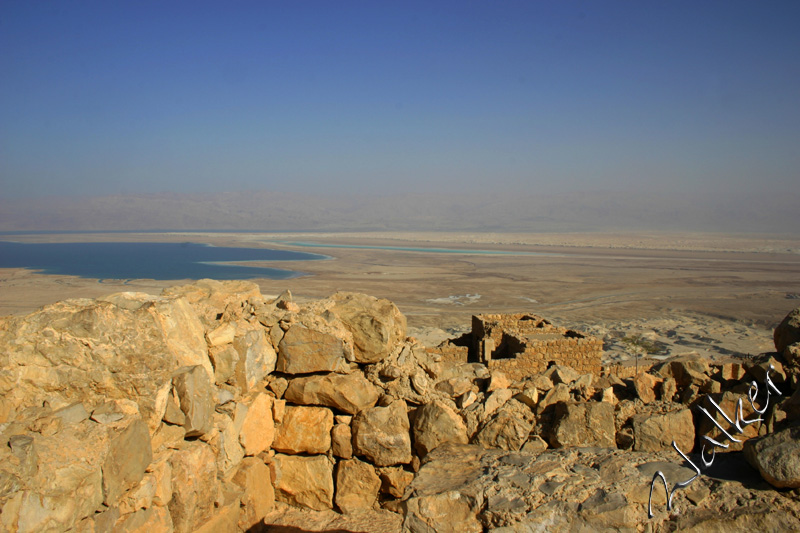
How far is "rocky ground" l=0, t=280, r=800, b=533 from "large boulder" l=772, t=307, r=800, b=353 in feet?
0.07

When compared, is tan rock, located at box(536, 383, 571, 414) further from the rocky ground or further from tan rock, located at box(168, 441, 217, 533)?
tan rock, located at box(168, 441, 217, 533)

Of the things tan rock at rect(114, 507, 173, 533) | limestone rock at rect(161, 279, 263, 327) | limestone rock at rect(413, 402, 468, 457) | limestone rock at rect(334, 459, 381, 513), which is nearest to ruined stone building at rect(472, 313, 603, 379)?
limestone rock at rect(413, 402, 468, 457)

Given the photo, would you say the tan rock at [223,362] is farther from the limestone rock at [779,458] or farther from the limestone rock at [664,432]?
the limestone rock at [779,458]

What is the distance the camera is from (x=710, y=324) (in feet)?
68.9

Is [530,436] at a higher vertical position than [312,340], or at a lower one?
lower

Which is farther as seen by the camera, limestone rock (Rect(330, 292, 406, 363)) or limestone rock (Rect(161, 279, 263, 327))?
limestone rock (Rect(330, 292, 406, 363))

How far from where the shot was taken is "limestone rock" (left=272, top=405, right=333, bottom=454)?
5336mm

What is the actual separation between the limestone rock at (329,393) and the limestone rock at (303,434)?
149 mm

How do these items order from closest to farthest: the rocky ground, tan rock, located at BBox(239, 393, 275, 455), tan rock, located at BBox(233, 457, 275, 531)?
→ the rocky ground → tan rock, located at BBox(233, 457, 275, 531) → tan rock, located at BBox(239, 393, 275, 455)

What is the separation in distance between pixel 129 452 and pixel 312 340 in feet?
7.01

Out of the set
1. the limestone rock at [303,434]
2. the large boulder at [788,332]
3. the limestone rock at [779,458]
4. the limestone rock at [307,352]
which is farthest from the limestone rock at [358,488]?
the large boulder at [788,332]

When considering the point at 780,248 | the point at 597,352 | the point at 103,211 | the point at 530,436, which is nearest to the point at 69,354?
the point at 530,436

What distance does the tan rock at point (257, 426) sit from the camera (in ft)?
16.1

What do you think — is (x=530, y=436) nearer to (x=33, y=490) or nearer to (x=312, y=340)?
(x=312, y=340)
